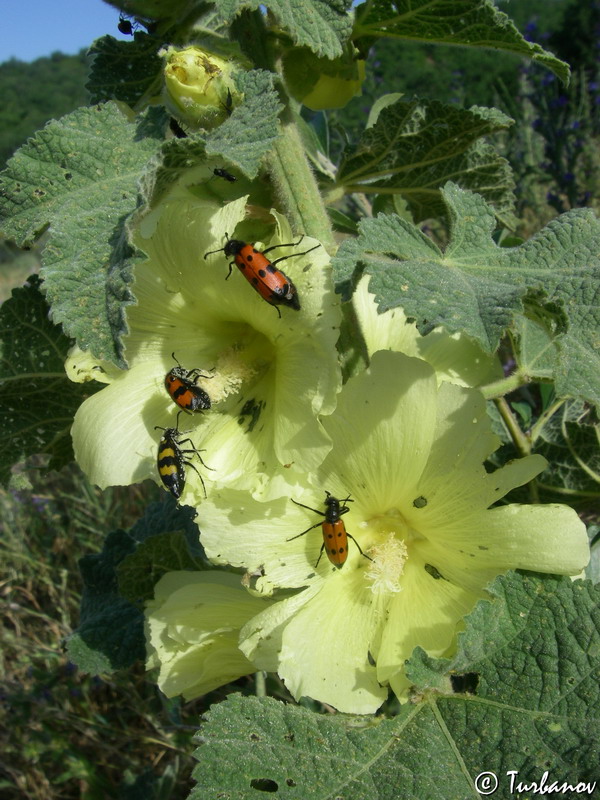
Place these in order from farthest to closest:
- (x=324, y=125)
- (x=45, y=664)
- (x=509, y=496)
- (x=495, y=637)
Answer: (x=45, y=664)
(x=324, y=125)
(x=509, y=496)
(x=495, y=637)

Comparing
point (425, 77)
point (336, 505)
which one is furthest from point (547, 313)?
point (425, 77)

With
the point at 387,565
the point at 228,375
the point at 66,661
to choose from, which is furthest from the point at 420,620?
the point at 66,661

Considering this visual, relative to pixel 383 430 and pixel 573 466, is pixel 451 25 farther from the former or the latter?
pixel 573 466

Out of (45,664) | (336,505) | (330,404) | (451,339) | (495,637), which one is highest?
(330,404)

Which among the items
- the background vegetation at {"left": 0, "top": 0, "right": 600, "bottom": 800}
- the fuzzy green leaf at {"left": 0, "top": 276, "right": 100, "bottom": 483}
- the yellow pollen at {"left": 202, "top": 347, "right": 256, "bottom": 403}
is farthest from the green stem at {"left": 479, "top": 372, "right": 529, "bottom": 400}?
the background vegetation at {"left": 0, "top": 0, "right": 600, "bottom": 800}

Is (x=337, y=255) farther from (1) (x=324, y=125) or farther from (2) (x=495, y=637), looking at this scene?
(1) (x=324, y=125)

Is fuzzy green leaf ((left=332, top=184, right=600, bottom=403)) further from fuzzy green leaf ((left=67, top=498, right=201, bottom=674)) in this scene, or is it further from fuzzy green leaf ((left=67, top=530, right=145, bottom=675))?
fuzzy green leaf ((left=67, top=530, right=145, bottom=675))
